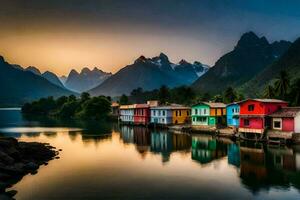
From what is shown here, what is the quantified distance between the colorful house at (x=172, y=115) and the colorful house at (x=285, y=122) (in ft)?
134

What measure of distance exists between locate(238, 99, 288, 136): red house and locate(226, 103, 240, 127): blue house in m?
8.44

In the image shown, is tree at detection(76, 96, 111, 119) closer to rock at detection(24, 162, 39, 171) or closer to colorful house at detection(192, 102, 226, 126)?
colorful house at detection(192, 102, 226, 126)

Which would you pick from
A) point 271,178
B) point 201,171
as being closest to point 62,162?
point 201,171

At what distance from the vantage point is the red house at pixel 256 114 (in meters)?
67.4

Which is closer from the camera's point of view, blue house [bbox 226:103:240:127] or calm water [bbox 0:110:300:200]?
calm water [bbox 0:110:300:200]

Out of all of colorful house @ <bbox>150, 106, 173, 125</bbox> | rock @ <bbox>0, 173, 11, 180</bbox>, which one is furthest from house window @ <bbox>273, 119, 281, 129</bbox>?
rock @ <bbox>0, 173, 11, 180</bbox>

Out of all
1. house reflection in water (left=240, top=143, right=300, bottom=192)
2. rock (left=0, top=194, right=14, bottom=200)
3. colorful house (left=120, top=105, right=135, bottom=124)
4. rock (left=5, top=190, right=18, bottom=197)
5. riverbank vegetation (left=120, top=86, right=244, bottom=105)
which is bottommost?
rock (left=5, top=190, right=18, bottom=197)

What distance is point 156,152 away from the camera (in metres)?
60.7

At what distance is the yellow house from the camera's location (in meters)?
105

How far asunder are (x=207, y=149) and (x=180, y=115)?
44.0 m

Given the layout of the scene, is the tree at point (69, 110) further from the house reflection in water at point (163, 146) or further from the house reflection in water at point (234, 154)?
the house reflection in water at point (234, 154)

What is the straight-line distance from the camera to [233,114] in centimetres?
8219

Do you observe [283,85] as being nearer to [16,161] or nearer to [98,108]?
[16,161]

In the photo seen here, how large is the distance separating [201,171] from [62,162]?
71.8ft
